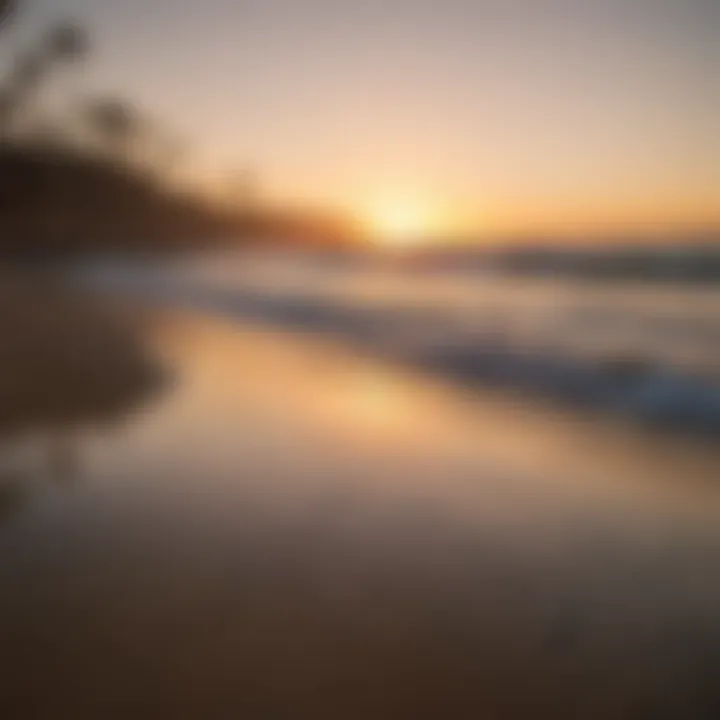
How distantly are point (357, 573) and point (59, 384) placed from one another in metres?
2.62

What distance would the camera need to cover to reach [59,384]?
145 inches

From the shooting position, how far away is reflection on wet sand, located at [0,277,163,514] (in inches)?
97.3

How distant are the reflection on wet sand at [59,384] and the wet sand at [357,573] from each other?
4 centimetres

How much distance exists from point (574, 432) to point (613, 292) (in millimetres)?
7977

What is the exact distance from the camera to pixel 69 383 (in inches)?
147

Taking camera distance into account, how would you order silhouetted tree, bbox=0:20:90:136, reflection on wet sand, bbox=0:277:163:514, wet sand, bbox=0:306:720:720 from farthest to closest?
silhouetted tree, bbox=0:20:90:136 → reflection on wet sand, bbox=0:277:163:514 → wet sand, bbox=0:306:720:720

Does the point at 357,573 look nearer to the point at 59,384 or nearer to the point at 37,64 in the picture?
the point at 59,384

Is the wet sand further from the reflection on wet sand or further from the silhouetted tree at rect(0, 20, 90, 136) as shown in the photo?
the silhouetted tree at rect(0, 20, 90, 136)

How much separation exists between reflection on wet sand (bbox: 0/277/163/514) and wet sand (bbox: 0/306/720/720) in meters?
0.04

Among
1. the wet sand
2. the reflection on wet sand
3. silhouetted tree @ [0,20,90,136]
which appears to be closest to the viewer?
the wet sand

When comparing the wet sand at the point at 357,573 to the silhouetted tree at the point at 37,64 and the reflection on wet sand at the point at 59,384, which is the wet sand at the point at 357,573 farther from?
the silhouetted tree at the point at 37,64

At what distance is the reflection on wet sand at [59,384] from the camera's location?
8.11ft

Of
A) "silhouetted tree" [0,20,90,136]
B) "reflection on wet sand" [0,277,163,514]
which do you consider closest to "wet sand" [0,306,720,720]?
"reflection on wet sand" [0,277,163,514]

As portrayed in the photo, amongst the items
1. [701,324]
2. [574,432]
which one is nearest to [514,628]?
[574,432]
